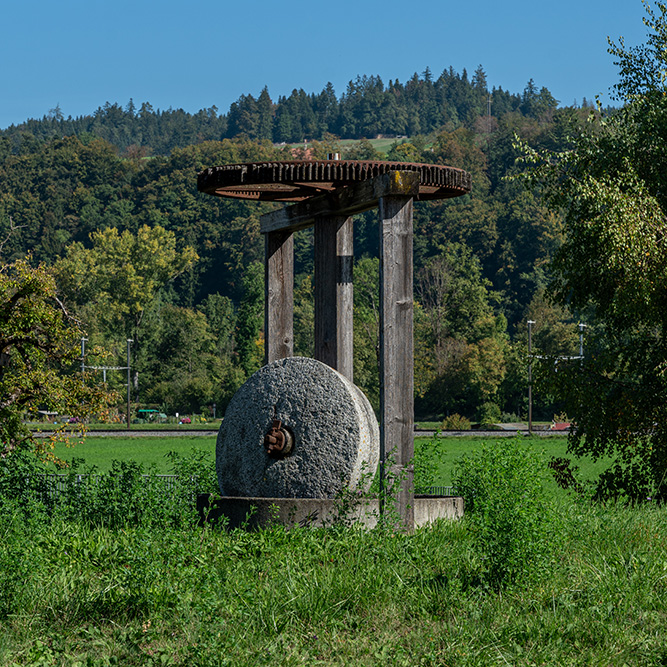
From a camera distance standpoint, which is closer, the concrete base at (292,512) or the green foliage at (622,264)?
the concrete base at (292,512)

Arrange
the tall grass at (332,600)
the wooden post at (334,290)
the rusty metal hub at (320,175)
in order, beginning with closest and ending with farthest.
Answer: the tall grass at (332,600), the rusty metal hub at (320,175), the wooden post at (334,290)

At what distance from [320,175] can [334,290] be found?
1516mm

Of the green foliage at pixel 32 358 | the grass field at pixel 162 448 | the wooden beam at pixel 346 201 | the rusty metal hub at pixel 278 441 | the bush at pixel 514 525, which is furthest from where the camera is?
the grass field at pixel 162 448

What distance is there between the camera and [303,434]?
892 centimetres

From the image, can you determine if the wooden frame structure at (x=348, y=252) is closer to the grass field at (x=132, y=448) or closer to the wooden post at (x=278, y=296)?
the wooden post at (x=278, y=296)

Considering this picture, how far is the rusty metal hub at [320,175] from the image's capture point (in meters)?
9.97

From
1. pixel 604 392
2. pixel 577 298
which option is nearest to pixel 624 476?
pixel 604 392

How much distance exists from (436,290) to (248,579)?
6063 centimetres

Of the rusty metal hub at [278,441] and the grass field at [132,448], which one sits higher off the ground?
the rusty metal hub at [278,441]

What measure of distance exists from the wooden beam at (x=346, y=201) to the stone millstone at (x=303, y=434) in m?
1.77

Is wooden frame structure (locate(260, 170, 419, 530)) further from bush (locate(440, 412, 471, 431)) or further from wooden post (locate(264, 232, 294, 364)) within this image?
bush (locate(440, 412, 471, 431))

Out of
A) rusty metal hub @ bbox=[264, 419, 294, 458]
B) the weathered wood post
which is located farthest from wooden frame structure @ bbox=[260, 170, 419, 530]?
rusty metal hub @ bbox=[264, 419, 294, 458]

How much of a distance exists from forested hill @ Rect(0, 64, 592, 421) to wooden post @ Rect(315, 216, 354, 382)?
3630mm

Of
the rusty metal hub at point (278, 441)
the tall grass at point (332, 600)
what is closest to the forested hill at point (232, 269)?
the rusty metal hub at point (278, 441)
